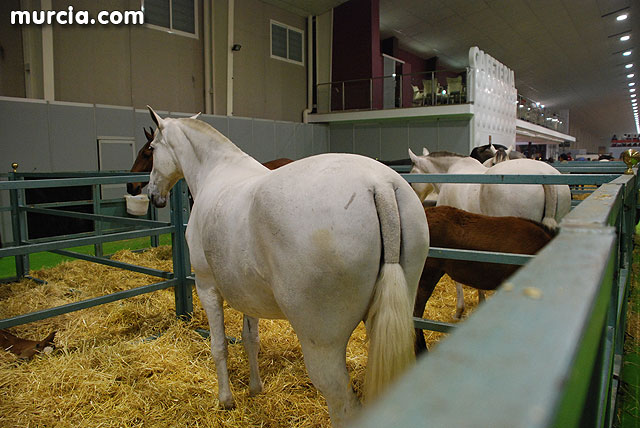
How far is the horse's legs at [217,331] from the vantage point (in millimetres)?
2492

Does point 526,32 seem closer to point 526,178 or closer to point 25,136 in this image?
→ point 25,136

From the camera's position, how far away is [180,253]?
3.71m

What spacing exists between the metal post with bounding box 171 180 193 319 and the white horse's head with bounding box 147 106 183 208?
16.4 inches

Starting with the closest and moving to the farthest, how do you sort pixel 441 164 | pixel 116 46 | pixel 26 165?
pixel 441 164 → pixel 26 165 → pixel 116 46

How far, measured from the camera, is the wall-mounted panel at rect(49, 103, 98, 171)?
26.2ft

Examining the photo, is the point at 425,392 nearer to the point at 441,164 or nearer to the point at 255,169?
the point at 255,169

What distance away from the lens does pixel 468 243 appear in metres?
2.73

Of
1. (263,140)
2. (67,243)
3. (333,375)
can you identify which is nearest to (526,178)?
(333,375)

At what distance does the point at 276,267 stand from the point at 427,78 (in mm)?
12052

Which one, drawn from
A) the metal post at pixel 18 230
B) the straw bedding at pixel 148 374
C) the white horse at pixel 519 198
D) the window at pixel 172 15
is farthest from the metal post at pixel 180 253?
the window at pixel 172 15

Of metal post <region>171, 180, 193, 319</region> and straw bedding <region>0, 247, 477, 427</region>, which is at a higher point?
metal post <region>171, 180, 193, 319</region>

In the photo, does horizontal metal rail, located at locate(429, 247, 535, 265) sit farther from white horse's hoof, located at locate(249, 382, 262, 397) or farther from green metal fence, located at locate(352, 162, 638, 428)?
green metal fence, located at locate(352, 162, 638, 428)

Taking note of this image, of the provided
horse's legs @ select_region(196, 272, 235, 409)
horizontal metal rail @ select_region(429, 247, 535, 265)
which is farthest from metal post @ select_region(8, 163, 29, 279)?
horizontal metal rail @ select_region(429, 247, 535, 265)

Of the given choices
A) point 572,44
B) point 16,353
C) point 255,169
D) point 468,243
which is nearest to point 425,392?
point 255,169
